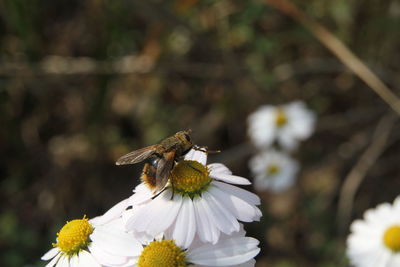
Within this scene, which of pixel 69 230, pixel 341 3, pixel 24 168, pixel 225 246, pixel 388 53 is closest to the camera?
pixel 225 246

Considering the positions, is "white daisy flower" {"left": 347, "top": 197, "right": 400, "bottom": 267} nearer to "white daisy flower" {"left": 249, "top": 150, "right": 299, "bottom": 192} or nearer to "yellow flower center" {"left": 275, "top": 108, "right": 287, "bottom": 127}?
"white daisy flower" {"left": 249, "top": 150, "right": 299, "bottom": 192}

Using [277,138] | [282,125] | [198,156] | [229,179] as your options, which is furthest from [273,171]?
[229,179]

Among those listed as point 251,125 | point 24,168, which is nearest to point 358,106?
point 251,125

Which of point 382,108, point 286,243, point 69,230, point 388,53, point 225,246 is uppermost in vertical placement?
point 388,53

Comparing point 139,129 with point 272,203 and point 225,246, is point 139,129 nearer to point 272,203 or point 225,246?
point 272,203

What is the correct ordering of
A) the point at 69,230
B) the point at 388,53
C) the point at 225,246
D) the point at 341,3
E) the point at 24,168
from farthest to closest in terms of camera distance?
the point at 24,168
the point at 388,53
the point at 341,3
the point at 69,230
the point at 225,246

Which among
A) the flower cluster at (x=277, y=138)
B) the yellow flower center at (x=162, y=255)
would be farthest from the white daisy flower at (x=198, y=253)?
the flower cluster at (x=277, y=138)

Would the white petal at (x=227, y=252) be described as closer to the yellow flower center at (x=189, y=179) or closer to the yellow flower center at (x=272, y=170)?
the yellow flower center at (x=189, y=179)
